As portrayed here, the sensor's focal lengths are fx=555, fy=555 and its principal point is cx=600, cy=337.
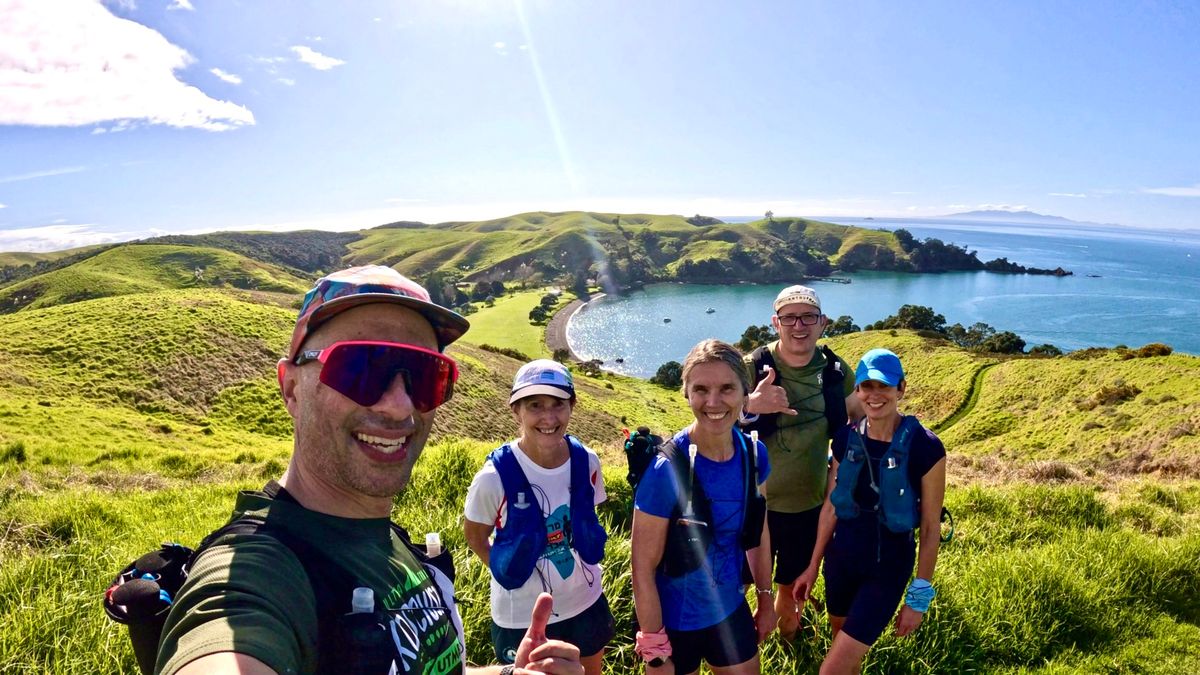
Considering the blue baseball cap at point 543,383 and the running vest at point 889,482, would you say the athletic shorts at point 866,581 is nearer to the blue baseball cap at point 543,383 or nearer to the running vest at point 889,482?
the running vest at point 889,482

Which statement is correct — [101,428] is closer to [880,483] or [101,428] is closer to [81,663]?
[81,663]

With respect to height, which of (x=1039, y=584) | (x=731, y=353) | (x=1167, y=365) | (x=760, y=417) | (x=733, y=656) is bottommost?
(x=1167, y=365)

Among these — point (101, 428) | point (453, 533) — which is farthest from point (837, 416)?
point (101, 428)

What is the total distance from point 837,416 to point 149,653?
392 cm

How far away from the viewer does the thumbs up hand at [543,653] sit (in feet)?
5.10

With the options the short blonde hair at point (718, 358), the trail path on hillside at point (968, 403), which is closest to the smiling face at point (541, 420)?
the short blonde hair at point (718, 358)

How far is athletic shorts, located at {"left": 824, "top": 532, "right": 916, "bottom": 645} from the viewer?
3.35 m

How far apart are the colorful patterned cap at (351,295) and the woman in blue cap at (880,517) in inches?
113

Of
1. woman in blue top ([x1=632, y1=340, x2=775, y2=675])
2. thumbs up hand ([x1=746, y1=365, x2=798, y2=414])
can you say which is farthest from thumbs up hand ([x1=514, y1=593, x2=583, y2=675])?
thumbs up hand ([x1=746, y1=365, x2=798, y2=414])

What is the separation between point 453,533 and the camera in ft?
17.5

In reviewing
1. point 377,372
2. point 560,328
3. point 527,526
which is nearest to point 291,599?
point 377,372

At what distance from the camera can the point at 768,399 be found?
381cm

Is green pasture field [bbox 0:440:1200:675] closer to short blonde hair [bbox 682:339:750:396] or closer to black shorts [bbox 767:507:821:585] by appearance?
black shorts [bbox 767:507:821:585]

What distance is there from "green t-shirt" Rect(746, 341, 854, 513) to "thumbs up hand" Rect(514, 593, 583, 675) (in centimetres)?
285
